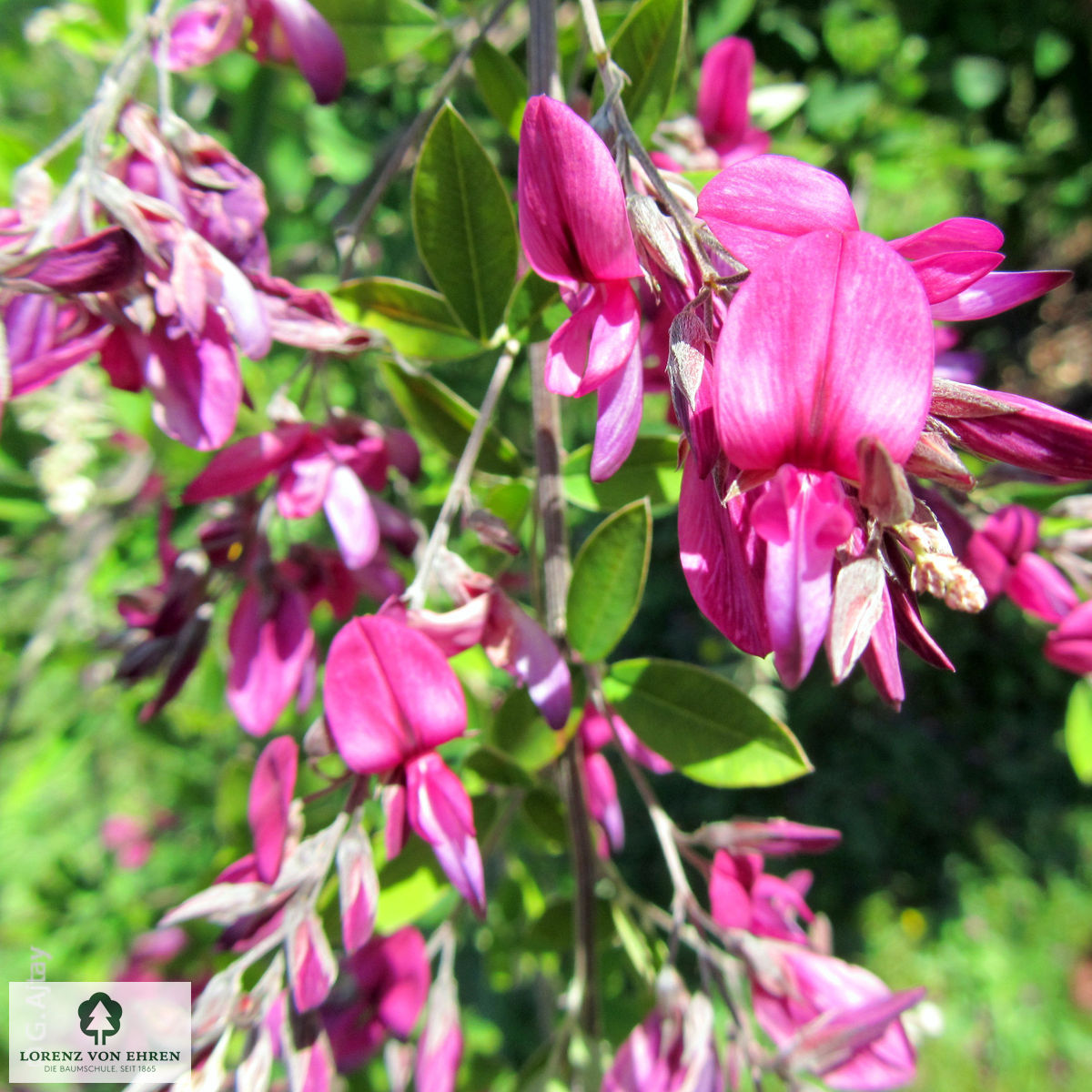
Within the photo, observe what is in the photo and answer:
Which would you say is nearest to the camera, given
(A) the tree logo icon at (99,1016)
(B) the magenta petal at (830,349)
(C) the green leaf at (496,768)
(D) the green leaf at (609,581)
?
(B) the magenta petal at (830,349)

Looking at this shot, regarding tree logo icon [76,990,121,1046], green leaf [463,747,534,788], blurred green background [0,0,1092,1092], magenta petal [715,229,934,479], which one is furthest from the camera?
blurred green background [0,0,1092,1092]

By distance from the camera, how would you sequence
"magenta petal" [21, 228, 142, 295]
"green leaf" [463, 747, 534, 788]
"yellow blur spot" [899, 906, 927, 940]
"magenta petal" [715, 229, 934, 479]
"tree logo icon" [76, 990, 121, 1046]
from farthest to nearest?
"yellow blur spot" [899, 906, 927, 940] < "tree logo icon" [76, 990, 121, 1046] < "green leaf" [463, 747, 534, 788] < "magenta petal" [21, 228, 142, 295] < "magenta petal" [715, 229, 934, 479]

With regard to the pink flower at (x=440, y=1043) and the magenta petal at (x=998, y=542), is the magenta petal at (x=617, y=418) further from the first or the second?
the pink flower at (x=440, y=1043)

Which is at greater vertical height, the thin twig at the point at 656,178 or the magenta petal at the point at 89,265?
the thin twig at the point at 656,178

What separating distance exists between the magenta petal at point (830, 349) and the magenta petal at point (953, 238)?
0.20ft

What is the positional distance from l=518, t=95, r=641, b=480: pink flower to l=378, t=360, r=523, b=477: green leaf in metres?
0.25

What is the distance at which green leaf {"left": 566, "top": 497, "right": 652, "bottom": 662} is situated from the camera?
583 millimetres

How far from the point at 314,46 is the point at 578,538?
0.89 m

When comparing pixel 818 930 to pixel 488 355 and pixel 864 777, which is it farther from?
pixel 864 777

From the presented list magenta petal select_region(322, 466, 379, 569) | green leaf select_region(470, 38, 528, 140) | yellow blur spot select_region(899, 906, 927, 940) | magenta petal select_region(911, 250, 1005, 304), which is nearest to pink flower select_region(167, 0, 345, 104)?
green leaf select_region(470, 38, 528, 140)

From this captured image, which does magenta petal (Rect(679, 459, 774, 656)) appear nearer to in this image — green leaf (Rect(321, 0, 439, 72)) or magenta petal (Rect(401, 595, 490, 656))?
magenta petal (Rect(401, 595, 490, 656))

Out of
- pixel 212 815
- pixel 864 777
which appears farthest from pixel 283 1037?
pixel 864 777

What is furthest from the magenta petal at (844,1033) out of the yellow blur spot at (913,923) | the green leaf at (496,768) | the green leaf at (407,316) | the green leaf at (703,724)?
the yellow blur spot at (913,923)

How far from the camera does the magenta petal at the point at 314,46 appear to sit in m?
0.71
